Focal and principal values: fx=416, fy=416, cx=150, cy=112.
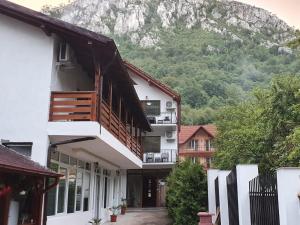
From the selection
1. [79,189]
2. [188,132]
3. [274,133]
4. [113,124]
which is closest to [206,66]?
[188,132]

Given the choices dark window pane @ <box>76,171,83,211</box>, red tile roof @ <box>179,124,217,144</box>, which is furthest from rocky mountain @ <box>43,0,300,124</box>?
dark window pane @ <box>76,171,83,211</box>

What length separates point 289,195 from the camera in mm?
5930

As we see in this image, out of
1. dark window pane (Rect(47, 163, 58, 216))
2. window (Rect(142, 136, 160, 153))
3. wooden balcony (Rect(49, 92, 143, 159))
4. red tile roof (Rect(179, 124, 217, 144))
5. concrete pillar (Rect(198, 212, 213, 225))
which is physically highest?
red tile roof (Rect(179, 124, 217, 144))

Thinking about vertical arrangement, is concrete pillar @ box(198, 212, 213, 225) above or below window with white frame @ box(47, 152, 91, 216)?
below

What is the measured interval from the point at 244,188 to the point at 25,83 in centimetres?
680

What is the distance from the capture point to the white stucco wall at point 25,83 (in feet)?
36.8

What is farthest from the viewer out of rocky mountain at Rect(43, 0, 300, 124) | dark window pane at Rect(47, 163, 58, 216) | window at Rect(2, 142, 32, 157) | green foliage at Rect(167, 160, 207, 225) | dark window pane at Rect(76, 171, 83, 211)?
rocky mountain at Rect(43, 0, 300, 124)

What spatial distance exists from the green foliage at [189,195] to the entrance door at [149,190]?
47.7 ft

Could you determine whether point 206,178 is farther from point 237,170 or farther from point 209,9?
point 209,9

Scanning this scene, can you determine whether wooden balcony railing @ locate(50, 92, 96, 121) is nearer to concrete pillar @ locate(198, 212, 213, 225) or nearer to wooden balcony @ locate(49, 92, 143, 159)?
wooden balcony @ locate(49, 92, 143, 159)

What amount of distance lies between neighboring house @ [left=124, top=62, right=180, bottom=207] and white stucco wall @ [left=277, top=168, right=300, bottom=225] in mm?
22213

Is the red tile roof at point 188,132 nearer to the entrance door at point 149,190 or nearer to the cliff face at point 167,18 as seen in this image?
the entrance door at point 149,190

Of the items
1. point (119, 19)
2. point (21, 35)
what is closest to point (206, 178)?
point (21, 35)

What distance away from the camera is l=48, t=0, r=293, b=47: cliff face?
8656 cm
